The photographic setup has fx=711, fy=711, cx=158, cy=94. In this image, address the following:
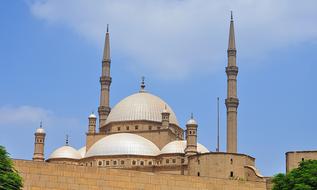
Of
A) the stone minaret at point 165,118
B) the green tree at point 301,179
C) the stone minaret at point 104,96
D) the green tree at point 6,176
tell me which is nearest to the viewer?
the green tree at point 6,176

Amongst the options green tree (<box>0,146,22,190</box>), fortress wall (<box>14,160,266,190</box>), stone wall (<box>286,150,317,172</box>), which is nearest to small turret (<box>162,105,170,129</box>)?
stone wall (<box>286,150,317,172</box>)

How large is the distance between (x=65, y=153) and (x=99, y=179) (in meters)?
20.1

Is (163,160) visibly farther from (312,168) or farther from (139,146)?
(312,168)

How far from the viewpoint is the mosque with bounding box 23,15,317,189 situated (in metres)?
36.7

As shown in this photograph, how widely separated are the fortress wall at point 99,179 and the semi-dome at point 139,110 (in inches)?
718

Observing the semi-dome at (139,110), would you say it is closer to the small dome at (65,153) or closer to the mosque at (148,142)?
the mosque at (148,142)

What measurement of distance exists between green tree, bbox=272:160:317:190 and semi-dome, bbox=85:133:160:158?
1720 cm

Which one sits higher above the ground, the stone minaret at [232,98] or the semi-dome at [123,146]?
the stone minaret at [232,98]

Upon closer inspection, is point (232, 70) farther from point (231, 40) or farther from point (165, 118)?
point (165, 118)

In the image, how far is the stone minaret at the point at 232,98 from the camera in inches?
1753

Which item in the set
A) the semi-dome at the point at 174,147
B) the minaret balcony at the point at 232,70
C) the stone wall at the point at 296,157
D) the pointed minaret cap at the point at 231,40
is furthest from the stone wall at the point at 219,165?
the pointed minaret cap at the point at 231,40

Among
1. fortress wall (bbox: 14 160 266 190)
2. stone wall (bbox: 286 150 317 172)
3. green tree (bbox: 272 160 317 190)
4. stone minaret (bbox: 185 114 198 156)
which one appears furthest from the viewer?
stone minaret (bbox: 185 114 198 156)

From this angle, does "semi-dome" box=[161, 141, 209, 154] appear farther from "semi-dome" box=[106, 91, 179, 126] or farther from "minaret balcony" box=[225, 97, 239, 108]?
"semi-dome" box=[106, 91, 179, 126]

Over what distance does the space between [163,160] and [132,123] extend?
19.7ft
